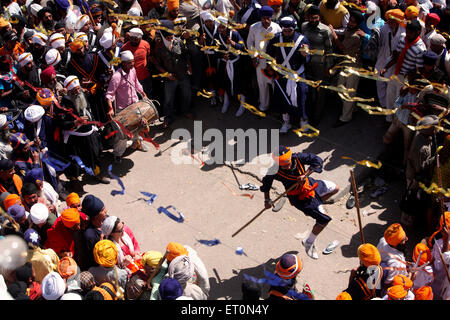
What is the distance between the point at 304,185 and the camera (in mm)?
6809

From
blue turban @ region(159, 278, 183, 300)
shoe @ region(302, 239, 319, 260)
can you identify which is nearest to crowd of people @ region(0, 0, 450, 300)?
blue turban @ region(159, 278, 183, 300)

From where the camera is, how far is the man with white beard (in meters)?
7.87

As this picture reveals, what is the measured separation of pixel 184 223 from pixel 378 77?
362 cm

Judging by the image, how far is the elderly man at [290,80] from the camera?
328 inches

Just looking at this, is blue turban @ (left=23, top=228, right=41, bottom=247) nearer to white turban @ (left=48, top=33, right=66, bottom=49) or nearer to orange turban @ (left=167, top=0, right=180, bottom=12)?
white turban @ (left=48, top=33, right=66, bottom=49)

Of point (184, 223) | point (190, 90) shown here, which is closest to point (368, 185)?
point (184, 223)

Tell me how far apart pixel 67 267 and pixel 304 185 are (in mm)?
3004

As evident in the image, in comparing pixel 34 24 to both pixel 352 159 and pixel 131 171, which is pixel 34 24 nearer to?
pixel 131 171

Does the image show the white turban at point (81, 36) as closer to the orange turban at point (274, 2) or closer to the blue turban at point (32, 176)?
the blue turban at point (32, 176)

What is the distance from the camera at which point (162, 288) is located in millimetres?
5117

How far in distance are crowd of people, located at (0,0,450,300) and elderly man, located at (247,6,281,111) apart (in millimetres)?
22

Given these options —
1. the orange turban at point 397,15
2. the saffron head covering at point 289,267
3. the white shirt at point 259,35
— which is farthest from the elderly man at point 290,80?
the saffron head covering at point 289,267

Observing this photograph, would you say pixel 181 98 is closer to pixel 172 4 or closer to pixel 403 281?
pixel 172 4

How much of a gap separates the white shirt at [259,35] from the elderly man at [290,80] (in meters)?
0.18
